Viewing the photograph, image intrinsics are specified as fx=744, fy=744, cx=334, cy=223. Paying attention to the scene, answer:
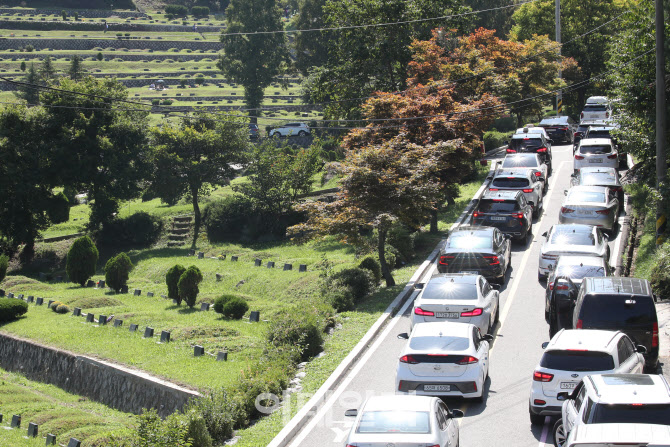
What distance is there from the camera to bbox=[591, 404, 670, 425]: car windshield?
9.10m

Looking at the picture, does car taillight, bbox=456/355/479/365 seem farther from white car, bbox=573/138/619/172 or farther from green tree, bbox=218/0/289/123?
green tree, bbox=218/0/289/123

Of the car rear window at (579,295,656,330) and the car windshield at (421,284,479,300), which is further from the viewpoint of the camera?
the car windshield at (421,284,479,300)

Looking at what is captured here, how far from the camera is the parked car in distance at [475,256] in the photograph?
2089 cm

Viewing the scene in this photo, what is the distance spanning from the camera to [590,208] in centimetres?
2484

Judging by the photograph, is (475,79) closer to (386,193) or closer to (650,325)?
(386,193)

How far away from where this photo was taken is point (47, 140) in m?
43.1

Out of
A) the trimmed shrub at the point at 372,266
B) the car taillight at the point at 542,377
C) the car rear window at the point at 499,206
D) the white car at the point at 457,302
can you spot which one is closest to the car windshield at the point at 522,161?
the car rear window at the point at 499,206

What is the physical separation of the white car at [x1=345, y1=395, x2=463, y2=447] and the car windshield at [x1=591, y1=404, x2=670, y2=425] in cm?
202

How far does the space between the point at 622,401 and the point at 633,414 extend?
0.66 feet

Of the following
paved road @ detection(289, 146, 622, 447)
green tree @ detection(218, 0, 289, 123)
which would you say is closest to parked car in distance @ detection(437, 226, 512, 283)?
paved road @ detection(289, 146, 622, 447)

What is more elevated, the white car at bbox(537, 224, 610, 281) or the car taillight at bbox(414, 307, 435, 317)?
the white car at bbox(537, 224, 610, 281)

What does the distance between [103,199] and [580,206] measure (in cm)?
2931

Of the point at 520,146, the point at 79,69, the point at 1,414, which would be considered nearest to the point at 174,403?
the point at 1,414

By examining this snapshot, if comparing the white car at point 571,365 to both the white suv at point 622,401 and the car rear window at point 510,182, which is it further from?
the car rear window at point 510,182
